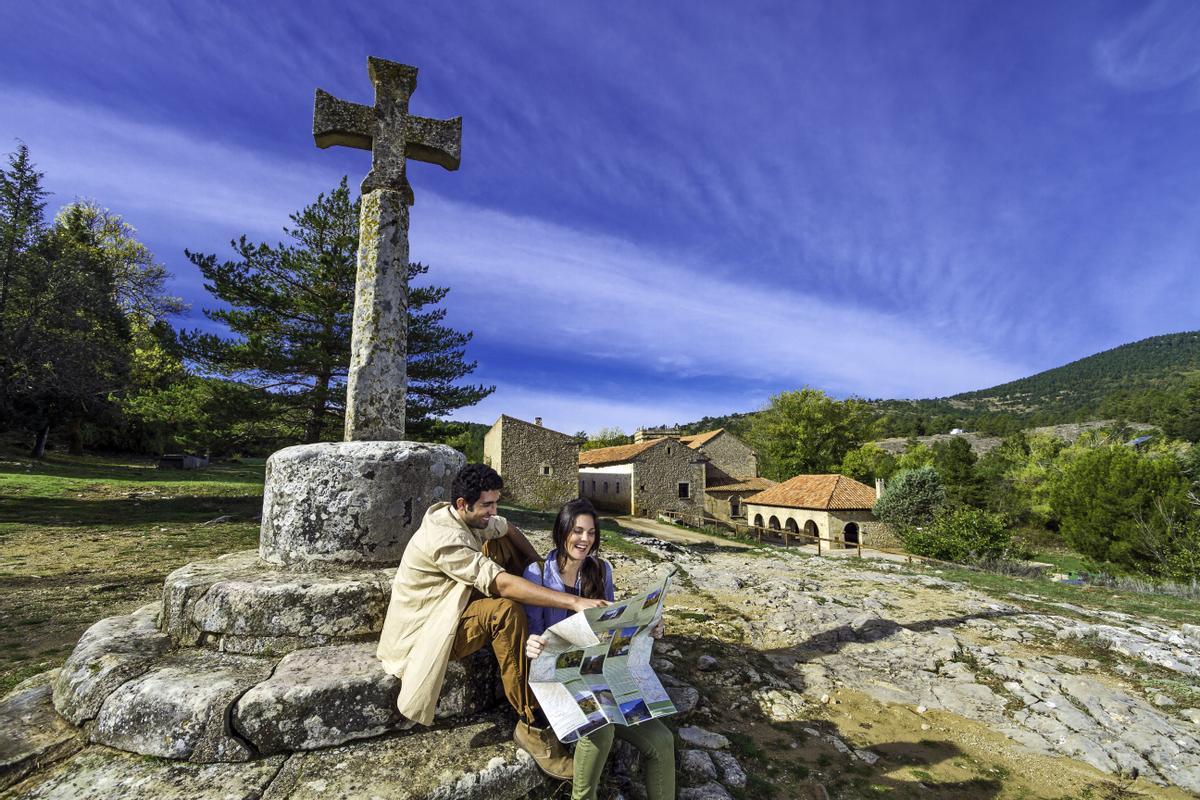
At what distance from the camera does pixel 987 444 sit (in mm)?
64062

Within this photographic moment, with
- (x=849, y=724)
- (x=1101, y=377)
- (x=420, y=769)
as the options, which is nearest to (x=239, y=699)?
(x=420, y=769)

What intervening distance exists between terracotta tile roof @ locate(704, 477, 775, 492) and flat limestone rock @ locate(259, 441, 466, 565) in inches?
1166

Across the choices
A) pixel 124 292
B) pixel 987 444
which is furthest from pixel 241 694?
pixel 987 444

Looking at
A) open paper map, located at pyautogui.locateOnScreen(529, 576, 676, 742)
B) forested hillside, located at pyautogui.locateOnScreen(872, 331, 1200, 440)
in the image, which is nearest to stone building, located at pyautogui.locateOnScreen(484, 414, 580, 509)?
open paper map, located at pyautogui.locateOnScreen(529, 576, 676, 742)

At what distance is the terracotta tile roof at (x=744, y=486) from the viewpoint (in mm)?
32062

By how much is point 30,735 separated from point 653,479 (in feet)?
92.5

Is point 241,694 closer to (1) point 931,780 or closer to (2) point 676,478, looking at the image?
(1) point 931,780

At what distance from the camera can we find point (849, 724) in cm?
396

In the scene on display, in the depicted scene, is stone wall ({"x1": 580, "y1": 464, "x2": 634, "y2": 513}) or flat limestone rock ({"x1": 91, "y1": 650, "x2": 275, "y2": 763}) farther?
stone wall ({"x1": 580, "y1": 464, "x2": 634, "y2": 513})

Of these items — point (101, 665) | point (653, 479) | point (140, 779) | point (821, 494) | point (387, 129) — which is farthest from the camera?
point (653, 479)

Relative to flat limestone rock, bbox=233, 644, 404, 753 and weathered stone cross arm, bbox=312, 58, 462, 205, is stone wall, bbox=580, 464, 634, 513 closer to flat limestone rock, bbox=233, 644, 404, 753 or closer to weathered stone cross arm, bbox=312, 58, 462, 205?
weathered stone cross arm, bbox=312, 58, 462, 205

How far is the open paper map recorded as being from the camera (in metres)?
2.42

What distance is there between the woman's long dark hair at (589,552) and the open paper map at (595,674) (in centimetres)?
48

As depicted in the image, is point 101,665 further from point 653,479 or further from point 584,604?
point 653,479
